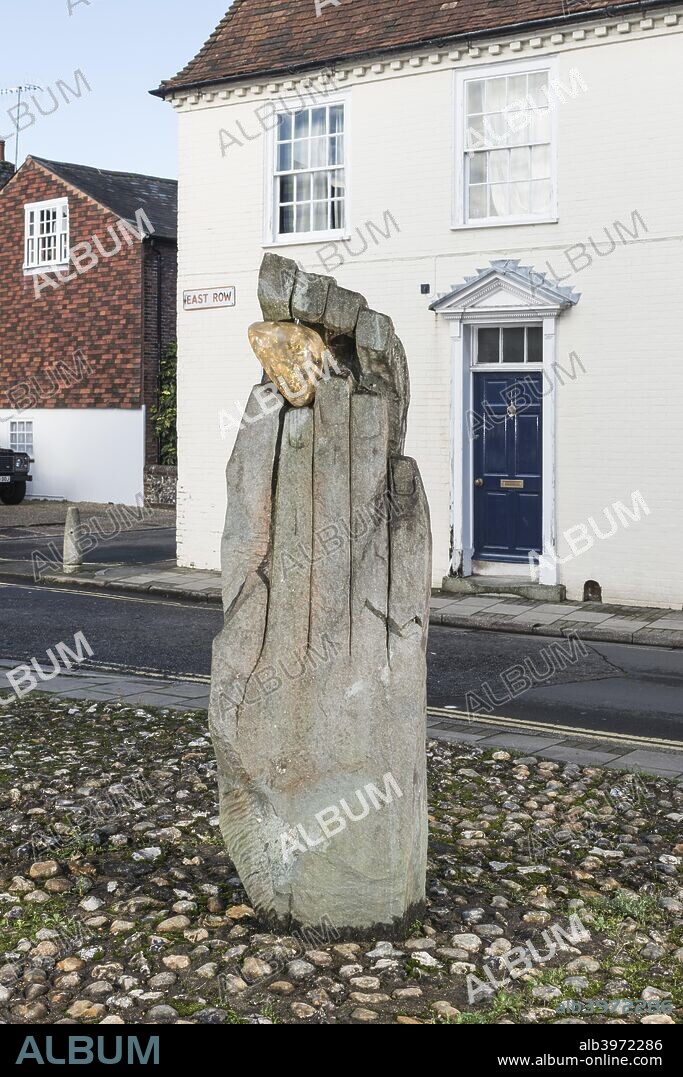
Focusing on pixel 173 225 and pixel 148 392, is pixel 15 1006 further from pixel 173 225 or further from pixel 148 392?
pixel 173 225

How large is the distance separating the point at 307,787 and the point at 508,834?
6.16 feet

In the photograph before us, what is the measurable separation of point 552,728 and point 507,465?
23.6 feet

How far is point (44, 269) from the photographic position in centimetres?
3081

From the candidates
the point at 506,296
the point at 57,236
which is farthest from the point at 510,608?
the point at 57,236

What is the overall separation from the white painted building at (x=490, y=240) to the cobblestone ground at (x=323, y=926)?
25.7 ft

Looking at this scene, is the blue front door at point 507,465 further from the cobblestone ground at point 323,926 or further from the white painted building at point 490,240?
the cobblestone ground at point 323,926

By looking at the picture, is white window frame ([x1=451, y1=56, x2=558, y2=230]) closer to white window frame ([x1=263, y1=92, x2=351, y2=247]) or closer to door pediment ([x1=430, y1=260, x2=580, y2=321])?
door pediment ([x1=430, y1=260, x2=580, y2=321])

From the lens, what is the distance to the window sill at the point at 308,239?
55.1ft

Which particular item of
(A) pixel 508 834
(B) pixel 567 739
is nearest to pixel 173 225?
(B) pixel 567 739

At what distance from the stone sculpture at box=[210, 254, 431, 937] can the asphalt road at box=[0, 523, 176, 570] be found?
14.3 m

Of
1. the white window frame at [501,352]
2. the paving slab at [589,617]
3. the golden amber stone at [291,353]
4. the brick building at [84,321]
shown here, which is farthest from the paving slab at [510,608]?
the brick building at [84,321]

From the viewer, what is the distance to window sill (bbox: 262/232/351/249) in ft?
55.1
